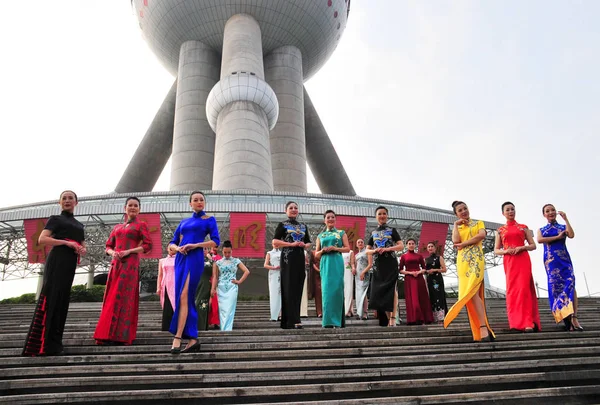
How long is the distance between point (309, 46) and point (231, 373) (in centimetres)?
3448

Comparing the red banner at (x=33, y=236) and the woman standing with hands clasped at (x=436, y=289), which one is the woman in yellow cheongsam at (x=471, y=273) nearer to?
the woman standing with hands clasped at (x=436, y=289)

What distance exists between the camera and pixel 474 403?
3.05 metres

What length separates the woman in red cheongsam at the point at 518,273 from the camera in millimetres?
5852

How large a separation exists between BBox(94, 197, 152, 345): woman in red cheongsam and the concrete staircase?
20 centimetres

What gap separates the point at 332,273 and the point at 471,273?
1804mm

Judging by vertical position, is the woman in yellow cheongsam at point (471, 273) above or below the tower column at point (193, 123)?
below

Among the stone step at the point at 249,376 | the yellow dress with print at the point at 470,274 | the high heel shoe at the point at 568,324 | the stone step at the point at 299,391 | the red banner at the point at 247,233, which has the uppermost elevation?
the red banner at the point at 247,233

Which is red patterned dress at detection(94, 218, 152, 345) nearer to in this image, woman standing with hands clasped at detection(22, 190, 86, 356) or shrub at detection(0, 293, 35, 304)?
woman standing with hands clasped at detection(22, 190, 86, 356)

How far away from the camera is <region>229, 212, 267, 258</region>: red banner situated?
2070cm

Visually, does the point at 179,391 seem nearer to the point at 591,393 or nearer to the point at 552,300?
the point at 591,393

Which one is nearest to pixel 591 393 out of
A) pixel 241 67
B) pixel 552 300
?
pixel 552 300

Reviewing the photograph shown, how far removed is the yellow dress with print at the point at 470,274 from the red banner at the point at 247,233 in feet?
51.0

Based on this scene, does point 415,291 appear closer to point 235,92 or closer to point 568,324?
point 568,324

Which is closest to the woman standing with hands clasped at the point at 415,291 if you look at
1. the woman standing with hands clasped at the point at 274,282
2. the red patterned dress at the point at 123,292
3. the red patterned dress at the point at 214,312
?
the woman standing with hands clasped at the point at 274,282
